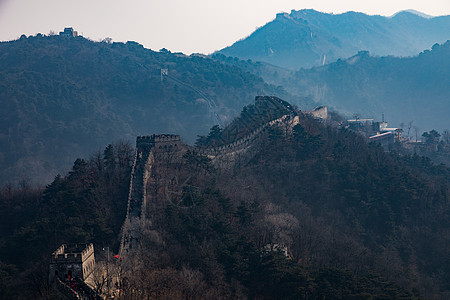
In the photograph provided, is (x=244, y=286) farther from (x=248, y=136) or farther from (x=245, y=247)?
(x=248, y=136)

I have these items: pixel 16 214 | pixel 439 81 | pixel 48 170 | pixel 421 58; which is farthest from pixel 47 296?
pixel 421 58

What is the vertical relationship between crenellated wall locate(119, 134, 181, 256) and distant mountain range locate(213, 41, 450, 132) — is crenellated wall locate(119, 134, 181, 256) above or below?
below

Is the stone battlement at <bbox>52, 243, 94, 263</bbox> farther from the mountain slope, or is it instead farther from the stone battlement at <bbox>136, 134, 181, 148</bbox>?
the mountain slope

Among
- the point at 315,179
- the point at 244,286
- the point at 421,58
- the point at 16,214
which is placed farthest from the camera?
the point at 421,58

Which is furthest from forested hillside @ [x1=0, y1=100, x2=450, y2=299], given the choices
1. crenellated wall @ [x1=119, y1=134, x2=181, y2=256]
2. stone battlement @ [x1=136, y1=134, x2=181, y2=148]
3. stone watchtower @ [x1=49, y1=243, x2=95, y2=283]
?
stone battlement @ [x1=136, y1=134, x2=181, y2=148]

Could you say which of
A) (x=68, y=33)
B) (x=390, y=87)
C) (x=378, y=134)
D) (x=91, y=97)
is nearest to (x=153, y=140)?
(x=378, y=134)

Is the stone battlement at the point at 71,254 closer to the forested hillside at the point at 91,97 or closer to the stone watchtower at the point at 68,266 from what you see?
the stone watchtower at the point at 68,266

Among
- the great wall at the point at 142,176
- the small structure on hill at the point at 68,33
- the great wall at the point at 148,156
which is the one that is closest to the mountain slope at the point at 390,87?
the small structure on hill at the point at 68,33

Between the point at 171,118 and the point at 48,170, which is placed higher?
the point at 171,118
